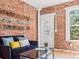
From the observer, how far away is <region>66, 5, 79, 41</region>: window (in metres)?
7.49

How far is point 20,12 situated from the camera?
257 inches

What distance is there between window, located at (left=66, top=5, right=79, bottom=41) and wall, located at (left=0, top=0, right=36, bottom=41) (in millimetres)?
1903

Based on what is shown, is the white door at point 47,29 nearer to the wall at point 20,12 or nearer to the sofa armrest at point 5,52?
the wall at point 20,12

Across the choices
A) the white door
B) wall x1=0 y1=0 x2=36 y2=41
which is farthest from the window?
wall x1=0 y1=0 x2=36 y2=41

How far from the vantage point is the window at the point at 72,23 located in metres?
7.49

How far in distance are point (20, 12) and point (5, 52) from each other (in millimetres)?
2648

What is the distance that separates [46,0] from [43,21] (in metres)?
1.72

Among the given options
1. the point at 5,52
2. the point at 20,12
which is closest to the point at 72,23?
the point at 20,12

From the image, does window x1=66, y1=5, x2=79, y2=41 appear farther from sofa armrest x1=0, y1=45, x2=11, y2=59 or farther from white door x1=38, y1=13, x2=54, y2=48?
sofa armrest x1=0, y1=45, x2=11, y2=59

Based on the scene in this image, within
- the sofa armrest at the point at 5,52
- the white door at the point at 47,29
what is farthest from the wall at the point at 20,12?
the sofa armrest at the point at 5,52

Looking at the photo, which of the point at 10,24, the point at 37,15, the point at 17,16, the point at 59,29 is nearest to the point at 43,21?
the point at 37,15

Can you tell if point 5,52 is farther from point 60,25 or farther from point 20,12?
point 60,25

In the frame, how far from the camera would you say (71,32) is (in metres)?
7.64

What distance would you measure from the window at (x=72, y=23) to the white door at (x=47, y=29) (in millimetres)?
965
